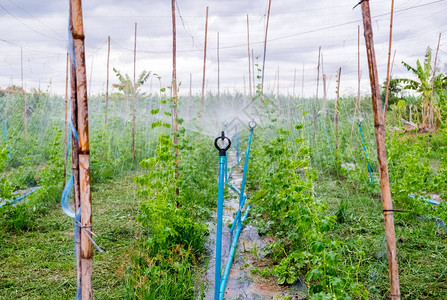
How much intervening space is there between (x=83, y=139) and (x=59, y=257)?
2.68 m

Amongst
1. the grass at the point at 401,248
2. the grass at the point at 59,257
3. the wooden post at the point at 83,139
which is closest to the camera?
the wooden post at the point at 83,139

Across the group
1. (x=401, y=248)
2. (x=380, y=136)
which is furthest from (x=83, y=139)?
(x=401, y=248)

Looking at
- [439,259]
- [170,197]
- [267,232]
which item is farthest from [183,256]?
[439,259]

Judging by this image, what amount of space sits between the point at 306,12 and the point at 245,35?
593 cm

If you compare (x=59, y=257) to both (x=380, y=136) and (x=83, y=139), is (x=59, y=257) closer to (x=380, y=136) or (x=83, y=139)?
(x=83, y=139)

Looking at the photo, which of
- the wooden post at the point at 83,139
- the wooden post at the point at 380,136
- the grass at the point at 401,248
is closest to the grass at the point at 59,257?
the wooden post at the point at 83,139

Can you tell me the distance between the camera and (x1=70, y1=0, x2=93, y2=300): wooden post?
72.1 inches

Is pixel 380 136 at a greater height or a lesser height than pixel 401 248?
greater

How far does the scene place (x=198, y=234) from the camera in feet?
13.5

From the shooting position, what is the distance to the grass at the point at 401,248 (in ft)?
10.3

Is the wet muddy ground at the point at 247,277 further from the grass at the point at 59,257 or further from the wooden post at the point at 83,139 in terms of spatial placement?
the wooden post at the point at 83,139

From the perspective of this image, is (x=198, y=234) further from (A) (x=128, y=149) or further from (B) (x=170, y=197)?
(A) (x=128, y=149)

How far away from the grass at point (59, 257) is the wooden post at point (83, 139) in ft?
4.03

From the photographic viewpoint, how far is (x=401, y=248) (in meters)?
3.92
